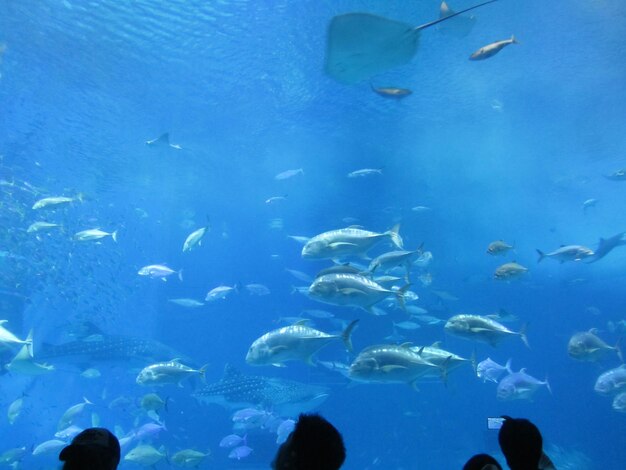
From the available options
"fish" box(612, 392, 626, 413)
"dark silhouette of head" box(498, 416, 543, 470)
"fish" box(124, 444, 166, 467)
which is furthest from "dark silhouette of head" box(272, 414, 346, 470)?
"fish" box(612, 392, 626, 413)

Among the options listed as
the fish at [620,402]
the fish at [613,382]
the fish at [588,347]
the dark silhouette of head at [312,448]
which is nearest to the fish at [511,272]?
the fish at [588,347]

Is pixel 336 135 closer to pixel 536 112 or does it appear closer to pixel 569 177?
pixel 536 112

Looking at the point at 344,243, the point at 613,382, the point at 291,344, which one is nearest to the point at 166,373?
the point at 291,344

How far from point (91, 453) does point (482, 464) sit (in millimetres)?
1157

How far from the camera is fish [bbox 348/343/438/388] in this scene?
481cm

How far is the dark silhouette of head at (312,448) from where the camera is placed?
3.65 ft

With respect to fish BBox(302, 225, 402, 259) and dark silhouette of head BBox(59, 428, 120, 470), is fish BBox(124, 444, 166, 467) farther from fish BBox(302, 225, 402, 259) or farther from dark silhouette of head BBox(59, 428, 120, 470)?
dark silhouette of head BBox(59, 428, 120, 470)

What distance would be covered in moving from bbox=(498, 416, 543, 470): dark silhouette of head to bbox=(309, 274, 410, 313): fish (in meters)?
3.47

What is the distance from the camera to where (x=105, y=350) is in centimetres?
1373

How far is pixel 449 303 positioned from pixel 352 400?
18.3 ft

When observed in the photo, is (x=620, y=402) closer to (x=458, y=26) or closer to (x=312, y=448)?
(x=458, y=26)

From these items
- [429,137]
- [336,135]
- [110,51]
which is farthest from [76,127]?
[429,137]

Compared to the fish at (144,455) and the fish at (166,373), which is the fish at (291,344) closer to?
the fish at (166,373)

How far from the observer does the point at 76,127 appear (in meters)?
13.9
